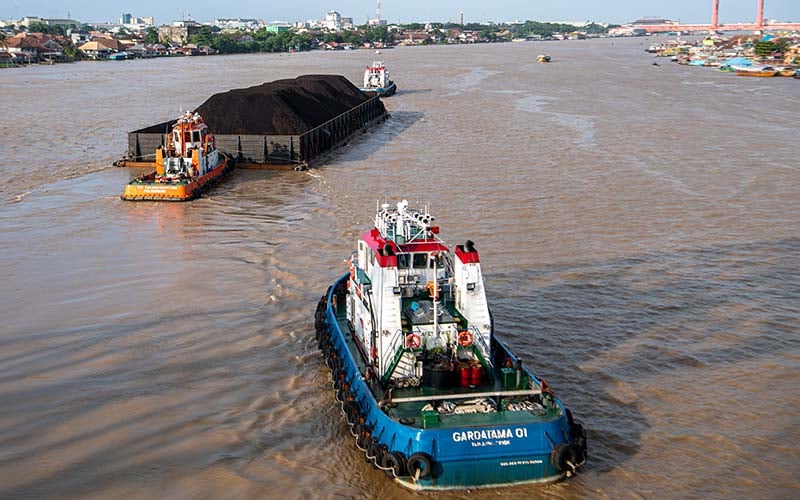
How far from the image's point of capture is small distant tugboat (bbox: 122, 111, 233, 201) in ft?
98.9

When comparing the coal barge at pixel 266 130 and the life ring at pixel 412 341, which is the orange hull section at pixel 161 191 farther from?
the life ring at pixel 412 341

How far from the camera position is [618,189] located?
3203 centimetres

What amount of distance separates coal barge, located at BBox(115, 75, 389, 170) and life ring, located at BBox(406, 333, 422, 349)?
2504cm

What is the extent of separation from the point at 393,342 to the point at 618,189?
71.1ft

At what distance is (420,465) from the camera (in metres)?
10.9

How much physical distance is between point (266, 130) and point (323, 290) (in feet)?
66.4

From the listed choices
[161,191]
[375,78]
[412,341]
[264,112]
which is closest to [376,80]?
[375,78]

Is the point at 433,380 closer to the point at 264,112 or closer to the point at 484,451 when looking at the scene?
the point at 484,451

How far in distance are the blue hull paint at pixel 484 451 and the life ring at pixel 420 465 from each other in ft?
0.23

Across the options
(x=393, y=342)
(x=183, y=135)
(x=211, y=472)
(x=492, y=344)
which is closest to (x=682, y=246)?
(x=492, y=344)

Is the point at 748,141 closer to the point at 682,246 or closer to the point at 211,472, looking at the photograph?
the point at 682,246

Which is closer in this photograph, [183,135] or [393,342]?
[393,342]

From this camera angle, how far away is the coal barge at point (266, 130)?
122ft

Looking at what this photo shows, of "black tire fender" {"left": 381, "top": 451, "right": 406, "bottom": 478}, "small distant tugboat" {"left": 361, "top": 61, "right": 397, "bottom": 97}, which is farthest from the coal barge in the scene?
"black tire fender" {"left": 381, "top": 451, "right": 406, "bottom": 478}
